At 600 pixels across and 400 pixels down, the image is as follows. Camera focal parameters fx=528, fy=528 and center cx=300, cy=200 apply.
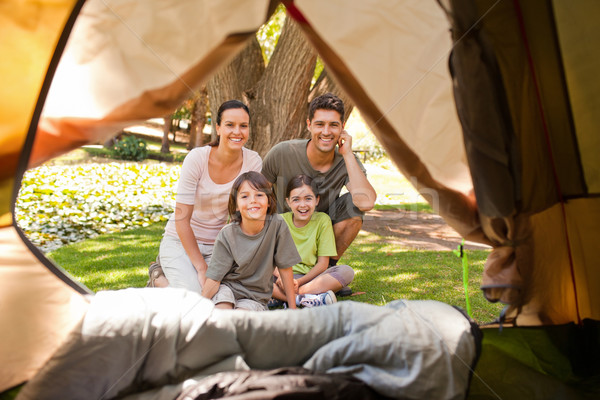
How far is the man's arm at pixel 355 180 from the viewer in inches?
108

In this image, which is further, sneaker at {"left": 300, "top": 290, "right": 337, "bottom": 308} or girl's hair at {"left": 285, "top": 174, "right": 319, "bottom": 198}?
girl's hair at {"left": 285, "top": 174, "right": 319, "bottom": 198}

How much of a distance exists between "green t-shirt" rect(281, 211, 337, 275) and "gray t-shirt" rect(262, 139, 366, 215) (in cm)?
17

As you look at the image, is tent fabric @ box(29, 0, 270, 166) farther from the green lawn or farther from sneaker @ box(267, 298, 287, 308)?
sneaker @ box(267, 298, 287, 308)

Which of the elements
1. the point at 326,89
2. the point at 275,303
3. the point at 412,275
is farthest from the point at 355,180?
the point at 326,89

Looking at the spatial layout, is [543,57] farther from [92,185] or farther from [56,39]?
[92,185]

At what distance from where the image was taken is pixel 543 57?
1.79 metres

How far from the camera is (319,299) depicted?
2568 mm

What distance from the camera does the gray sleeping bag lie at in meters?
1.60

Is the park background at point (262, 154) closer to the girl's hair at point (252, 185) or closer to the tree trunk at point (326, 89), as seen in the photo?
the tree trunk at point (326, 89)

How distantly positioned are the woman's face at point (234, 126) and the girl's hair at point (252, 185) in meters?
0.23

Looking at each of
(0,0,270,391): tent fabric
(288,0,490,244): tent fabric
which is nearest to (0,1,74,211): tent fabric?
(0,0,270,391): tent fabric

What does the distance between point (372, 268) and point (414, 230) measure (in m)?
1.22

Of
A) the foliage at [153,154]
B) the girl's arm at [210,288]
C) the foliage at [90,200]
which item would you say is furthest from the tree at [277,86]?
the foliage at [153,154]

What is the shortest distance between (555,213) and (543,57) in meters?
0.55
